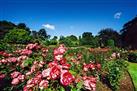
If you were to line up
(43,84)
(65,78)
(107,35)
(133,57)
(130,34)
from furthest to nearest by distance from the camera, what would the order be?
(107,35) < (130,34) < (133,57) < (43,84) < (65,78)

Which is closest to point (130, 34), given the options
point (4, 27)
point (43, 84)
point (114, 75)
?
point (114, 75)

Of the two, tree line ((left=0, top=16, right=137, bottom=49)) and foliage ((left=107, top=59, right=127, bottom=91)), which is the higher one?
tree line ((left=0, top=16, right=137, bottom=49))

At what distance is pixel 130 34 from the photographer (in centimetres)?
4472

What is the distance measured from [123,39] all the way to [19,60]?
1764 inches

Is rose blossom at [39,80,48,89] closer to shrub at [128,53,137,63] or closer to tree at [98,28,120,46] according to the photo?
shrub at [128,53,137,63]

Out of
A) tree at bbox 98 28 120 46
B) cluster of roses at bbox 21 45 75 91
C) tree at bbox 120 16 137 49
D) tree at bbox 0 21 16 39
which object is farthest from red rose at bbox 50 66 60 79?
tree at bbox 0 21 16 39

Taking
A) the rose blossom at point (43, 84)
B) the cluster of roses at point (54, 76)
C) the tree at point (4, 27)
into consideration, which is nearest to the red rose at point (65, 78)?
the cluster of roses at point (54, 76)

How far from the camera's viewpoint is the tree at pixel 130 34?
4397 cm

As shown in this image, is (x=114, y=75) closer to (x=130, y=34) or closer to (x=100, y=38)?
(x=130, y=34)

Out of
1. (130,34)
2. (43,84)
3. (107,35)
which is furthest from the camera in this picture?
(107,35)

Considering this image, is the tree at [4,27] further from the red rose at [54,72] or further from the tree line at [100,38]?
the red rose at [54,72]

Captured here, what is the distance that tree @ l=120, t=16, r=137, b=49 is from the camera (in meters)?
44.0

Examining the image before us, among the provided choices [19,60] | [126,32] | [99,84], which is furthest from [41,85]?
[126,32]

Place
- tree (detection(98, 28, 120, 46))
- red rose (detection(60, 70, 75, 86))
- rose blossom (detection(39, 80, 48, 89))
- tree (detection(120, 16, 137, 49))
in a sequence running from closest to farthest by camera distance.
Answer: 1. red rose (detection(60, 70, 75, 86))
2. rose blossom (detection(39, 80, 48, 89))
3. tree (detection(120, 16, 137, 49))
4. tree (detection(98, 28, 120, 46))
